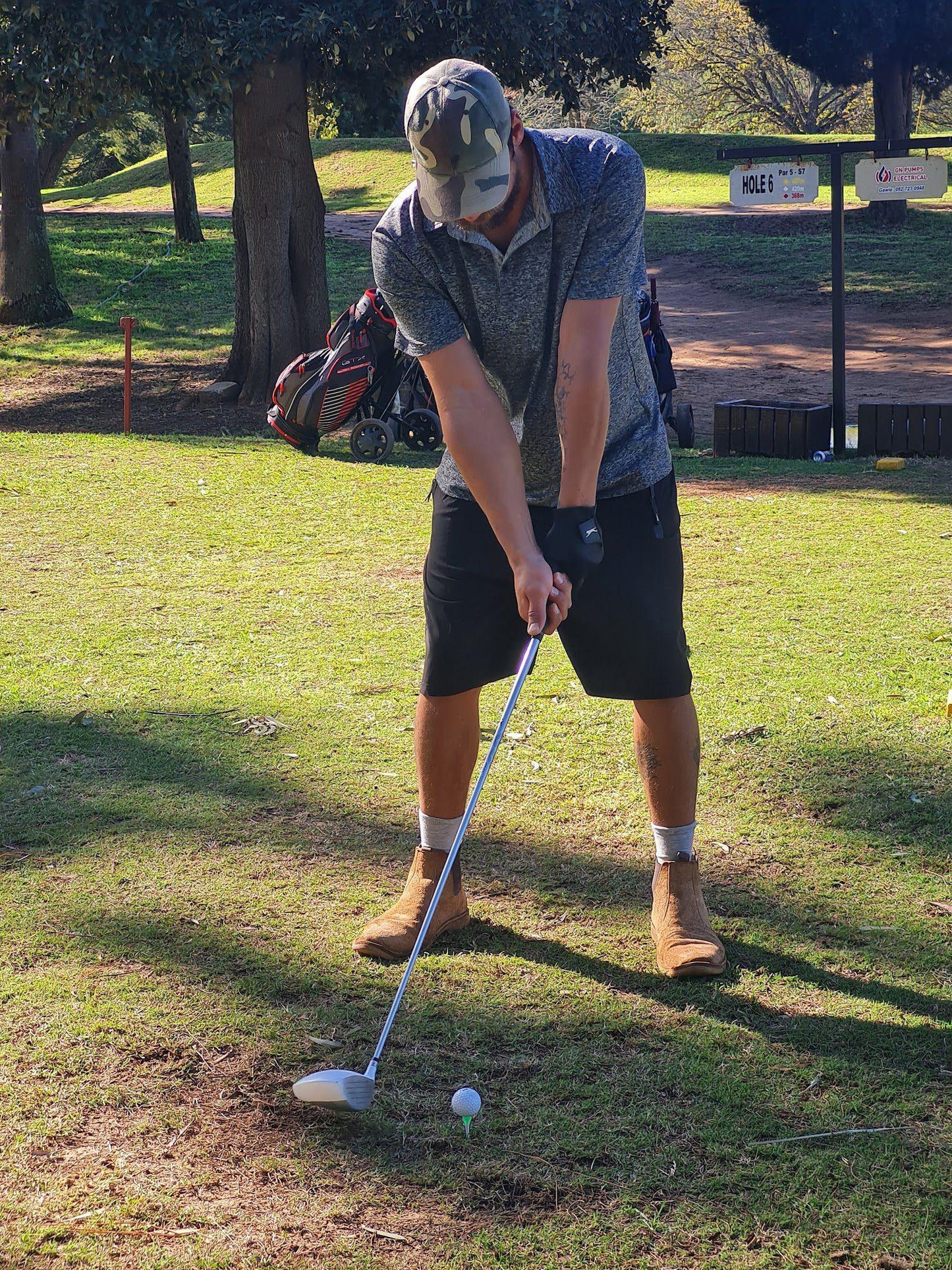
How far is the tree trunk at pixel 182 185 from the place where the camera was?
23016 mm

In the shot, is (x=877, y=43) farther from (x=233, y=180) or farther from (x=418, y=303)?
(x=418, y=303)

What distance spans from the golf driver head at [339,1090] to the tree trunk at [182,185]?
2233cm

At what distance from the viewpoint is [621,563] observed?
114 inches

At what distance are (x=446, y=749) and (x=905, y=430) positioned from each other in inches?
301

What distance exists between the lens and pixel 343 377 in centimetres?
988

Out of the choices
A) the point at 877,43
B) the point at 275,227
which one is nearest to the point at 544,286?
the point at 275,227

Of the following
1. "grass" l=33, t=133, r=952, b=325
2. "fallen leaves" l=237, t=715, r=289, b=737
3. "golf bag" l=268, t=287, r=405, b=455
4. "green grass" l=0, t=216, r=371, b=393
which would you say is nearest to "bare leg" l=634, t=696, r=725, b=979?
"fallen leaves" l=237, t=715, r=289, b=737

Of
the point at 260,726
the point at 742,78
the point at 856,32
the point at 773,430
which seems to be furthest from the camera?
the point at 742,78

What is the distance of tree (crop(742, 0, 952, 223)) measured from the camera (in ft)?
76.5

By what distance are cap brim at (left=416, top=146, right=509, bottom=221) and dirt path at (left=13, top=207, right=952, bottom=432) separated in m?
9.47

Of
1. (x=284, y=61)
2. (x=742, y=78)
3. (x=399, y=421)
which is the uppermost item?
(x=742, y=78)

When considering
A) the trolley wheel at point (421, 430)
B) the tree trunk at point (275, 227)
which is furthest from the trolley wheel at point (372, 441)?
the tree trunk at point (275, 227)

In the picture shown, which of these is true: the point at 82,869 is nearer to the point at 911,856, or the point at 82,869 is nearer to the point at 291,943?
the point at 291,943

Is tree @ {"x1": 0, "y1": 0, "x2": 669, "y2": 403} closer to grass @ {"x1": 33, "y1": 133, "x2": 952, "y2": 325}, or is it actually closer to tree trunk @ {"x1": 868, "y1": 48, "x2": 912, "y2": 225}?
grass @ {"x1": 33, "y1": 133, "x2": 952, "y2": 325}
